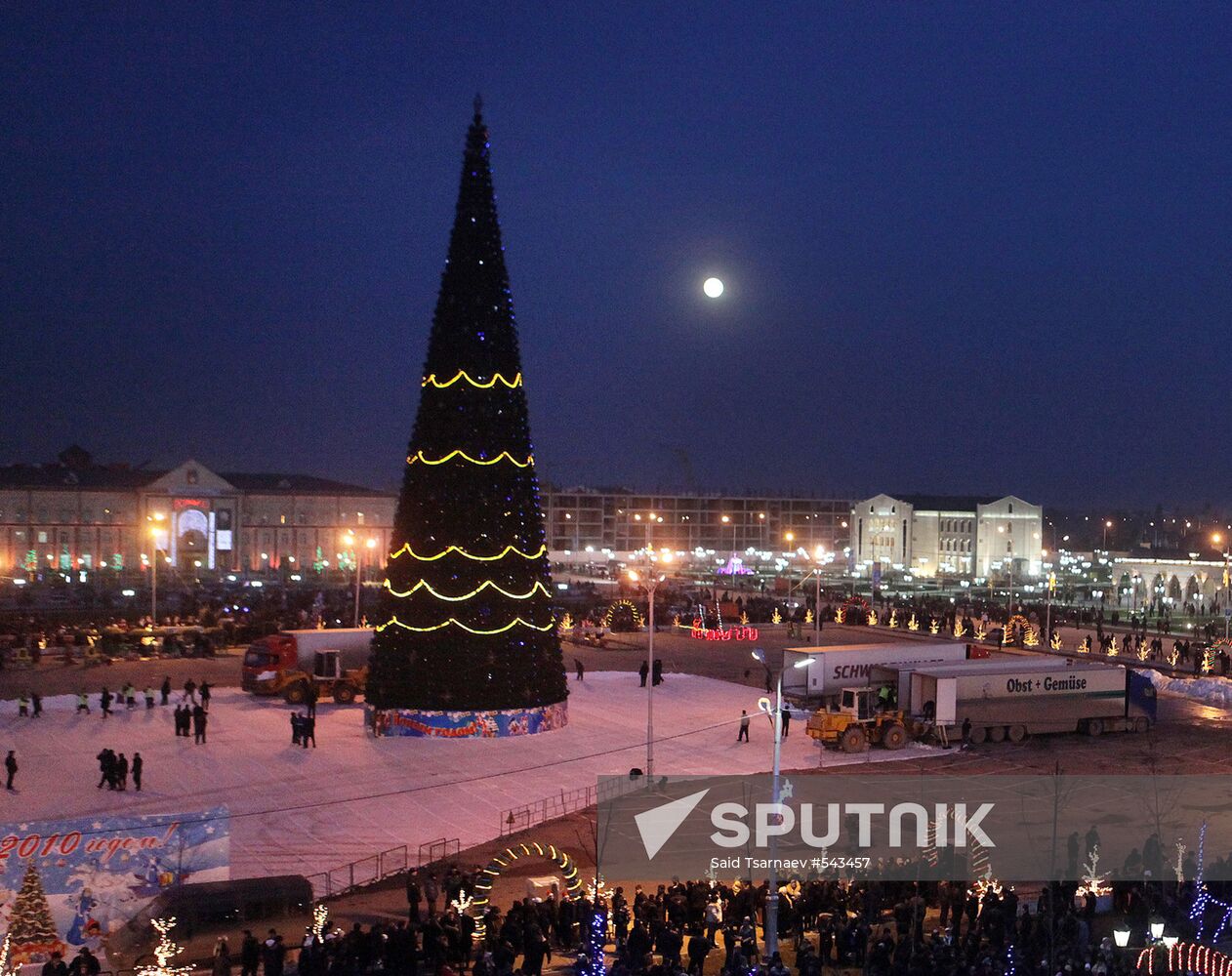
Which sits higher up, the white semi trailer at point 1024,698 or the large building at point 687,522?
the large building at point 687,522

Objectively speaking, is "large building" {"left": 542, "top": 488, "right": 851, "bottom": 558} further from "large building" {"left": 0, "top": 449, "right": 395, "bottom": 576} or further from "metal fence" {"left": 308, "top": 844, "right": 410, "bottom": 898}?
"metal fence" {"left": 308, "top": 844, "right": 410, "bottom": 898}

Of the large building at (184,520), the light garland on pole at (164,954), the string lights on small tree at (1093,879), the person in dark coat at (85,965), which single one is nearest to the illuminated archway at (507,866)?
the light garland on pole at (164,954)

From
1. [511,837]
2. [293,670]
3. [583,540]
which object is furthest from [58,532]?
[511,837]

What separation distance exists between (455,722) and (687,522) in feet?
345

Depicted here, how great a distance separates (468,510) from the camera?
2633cm

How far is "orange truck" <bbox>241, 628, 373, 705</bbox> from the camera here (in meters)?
32.2

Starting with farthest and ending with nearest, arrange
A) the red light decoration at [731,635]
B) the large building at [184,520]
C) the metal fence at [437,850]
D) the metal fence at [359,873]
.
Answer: the large building at [184,520], the red light decoration at [731,635], the metal fence at [437,850], the metal fence at [359,873]

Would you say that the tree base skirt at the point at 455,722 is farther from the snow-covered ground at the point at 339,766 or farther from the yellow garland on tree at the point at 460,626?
the yellow garland on tree at the point at 460,626

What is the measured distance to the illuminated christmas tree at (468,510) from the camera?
26328 millimetres

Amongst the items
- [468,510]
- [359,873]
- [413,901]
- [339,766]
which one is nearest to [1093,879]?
[413,901]

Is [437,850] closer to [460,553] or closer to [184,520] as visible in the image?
[460,553]

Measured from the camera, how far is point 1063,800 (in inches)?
844

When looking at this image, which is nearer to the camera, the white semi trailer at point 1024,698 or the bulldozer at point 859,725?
the bulldozer at point 859,725

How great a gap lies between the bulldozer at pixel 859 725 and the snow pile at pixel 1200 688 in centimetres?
1171
